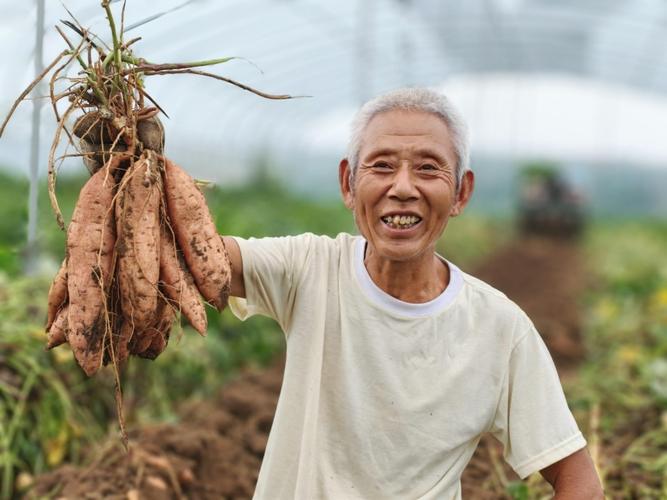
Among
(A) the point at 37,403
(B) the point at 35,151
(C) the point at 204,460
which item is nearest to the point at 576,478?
(C) the point at 204,460

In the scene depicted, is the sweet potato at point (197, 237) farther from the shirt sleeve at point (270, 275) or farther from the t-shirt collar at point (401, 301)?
the t-shirt collar at point (401, 301)

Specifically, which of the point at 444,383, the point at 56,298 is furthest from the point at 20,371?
the point at 444,383

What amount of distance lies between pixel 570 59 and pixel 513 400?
16.9 meters

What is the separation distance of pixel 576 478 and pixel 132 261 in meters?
1.08

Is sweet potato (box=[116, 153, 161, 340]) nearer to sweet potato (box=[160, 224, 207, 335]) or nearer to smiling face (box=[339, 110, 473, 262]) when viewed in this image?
sweet potato (box=[160, 224, 207, 335])

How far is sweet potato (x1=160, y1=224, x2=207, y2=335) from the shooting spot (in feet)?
5.15

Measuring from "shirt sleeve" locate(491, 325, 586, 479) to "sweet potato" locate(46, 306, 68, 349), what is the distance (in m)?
0.98

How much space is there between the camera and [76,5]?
22.8 ft

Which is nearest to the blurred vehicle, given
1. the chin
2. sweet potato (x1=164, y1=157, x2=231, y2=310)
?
the chin

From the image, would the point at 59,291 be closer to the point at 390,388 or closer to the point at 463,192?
the point at 390,388

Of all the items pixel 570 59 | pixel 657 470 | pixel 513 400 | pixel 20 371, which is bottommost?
pixel 657 470

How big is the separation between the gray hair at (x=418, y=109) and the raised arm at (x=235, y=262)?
33 centimetres

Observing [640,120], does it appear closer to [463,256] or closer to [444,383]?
[463,256]

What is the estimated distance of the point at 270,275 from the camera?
1776 millimetres
